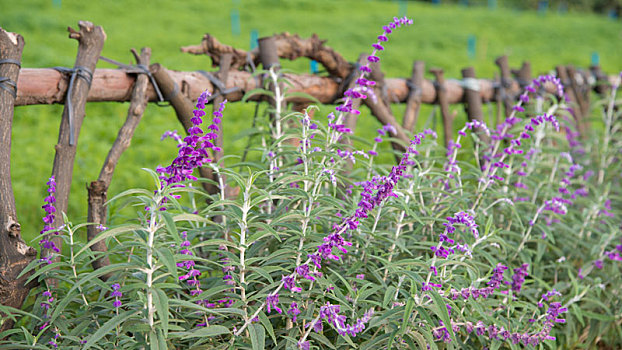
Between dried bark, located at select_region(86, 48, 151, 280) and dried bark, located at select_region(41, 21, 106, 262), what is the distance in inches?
5.1

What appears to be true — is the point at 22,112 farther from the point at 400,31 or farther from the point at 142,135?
the point at 400,31

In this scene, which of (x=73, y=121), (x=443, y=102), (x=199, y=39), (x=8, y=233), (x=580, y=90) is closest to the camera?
(x=8, y=233)

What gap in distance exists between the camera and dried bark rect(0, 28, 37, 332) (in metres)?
2.24

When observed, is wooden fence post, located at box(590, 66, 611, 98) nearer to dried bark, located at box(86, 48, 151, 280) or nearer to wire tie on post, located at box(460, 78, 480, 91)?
wire tie on post, located at box(460, 78, 480, 91)

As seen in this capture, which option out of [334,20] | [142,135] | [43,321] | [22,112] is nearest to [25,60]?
[22,112]

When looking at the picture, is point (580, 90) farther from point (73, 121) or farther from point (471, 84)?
point (73, 121)

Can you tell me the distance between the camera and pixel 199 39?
47.5 ft

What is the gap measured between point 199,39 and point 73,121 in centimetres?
1226

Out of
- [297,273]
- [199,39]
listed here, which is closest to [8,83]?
[297,273]

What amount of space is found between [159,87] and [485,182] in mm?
1681

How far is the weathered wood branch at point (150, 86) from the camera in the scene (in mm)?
2721

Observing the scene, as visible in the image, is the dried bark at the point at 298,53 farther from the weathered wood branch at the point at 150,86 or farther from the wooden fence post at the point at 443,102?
the wooden fence post at the point at 443,102

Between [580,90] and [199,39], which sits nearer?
[580,90]

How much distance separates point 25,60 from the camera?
33.5ft
